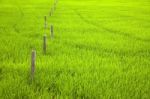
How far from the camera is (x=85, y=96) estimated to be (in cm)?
429

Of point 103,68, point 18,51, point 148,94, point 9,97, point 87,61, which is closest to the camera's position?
point 9,97

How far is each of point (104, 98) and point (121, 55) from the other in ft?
11.6

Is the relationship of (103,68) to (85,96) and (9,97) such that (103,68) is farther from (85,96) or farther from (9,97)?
(9,97)

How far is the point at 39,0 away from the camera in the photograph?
41.9 m

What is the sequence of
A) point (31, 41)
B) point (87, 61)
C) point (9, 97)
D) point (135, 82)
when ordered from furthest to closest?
point (31, 41) → point (87, 61) → point (135, 82) → point (9, 97)

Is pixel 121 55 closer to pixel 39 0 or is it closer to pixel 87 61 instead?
pixel 87 61

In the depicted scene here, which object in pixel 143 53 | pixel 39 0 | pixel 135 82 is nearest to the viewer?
pixel 135 82

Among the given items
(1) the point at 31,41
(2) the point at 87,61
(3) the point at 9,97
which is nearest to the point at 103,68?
(2) the point at 87,61

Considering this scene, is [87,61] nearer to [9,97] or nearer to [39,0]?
[9,97]

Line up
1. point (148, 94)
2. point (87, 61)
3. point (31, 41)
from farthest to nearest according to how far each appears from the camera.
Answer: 1. point (31, 41)
2. point (87, 61)
3. point (148, 94)

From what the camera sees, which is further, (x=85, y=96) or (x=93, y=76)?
(x=93, y=76)

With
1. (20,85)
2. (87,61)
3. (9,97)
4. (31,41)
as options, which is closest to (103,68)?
(87,61)

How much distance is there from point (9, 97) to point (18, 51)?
3.43 metres

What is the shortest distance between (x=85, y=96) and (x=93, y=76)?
0.94 meters
